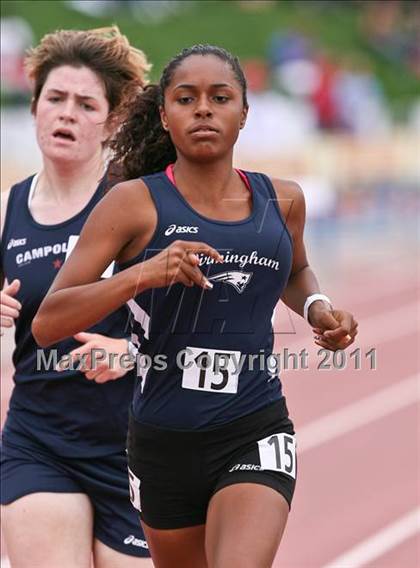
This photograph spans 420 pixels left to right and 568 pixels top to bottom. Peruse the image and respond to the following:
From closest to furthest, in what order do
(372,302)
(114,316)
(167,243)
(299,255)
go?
(167,243) → (299,255) → (114,316) → (372,302)

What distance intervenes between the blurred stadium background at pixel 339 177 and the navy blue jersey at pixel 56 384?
4.19 ft

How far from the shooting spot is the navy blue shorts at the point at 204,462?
3412mm

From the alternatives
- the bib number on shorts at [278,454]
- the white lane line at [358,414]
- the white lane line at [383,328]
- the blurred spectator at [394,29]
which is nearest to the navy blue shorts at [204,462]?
the bib number on shorts at [278,454]

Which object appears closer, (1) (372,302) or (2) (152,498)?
(2) (152,498)

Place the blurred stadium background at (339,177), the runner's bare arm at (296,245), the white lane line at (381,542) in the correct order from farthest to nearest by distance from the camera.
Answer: the blurred stadium background at (339,177) < the white lane line at (381,542) < the runner's bare arm at (296,245)

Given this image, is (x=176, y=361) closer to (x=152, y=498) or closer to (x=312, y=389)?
(x=152, y=498)

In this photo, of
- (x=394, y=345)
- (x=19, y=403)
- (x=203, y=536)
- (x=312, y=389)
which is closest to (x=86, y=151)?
(x=19, y=403)

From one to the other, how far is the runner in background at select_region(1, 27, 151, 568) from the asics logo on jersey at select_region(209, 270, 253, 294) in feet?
2.19

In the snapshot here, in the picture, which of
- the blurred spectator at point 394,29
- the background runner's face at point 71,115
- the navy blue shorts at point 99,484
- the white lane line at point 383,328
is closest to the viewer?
the navy blue shorts at point 99,484

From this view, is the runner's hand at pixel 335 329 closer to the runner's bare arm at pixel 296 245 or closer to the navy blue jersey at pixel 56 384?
the runner's bare arm at pixel 296 245

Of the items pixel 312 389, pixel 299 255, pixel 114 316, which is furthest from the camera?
pixel 312 389

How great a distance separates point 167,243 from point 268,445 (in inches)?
24.3

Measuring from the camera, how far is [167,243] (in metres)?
3.33

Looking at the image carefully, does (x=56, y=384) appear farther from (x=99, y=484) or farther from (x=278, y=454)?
(x=278, y=454)
